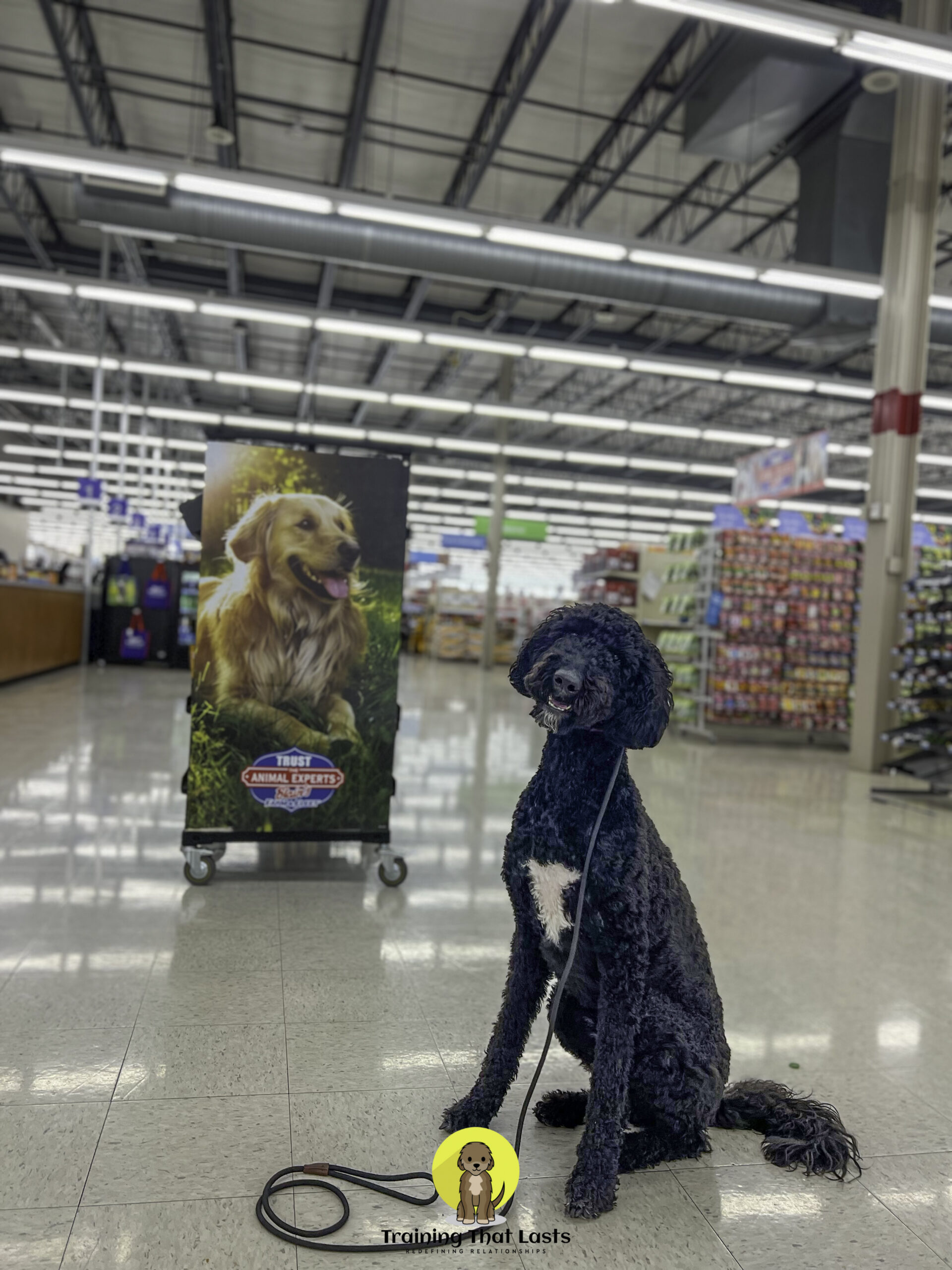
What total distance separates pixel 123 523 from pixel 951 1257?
55.6 ft

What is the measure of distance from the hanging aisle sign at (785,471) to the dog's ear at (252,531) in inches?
319

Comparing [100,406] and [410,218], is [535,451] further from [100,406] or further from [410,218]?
[410,218]

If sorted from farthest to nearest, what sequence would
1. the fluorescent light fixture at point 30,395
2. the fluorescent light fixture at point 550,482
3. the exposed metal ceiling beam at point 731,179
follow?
the fluorescent light fixture at point 550,482, the fluorescent light fixture at point 30,395, the exposed metal ceiling beam at point 731,179

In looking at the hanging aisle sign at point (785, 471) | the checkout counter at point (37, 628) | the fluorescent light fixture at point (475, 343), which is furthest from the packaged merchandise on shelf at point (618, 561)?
the checkout counter at point (37, 628)

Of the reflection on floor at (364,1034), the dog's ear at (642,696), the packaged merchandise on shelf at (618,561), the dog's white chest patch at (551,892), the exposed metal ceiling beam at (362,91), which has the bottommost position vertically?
the reflection on floor at (364,1034)

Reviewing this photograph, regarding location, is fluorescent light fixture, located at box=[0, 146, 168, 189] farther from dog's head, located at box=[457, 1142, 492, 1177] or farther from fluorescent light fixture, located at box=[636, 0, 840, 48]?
dog's head, located at box=[457, 1142, 492, 1177]

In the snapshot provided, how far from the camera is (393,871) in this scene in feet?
11.9

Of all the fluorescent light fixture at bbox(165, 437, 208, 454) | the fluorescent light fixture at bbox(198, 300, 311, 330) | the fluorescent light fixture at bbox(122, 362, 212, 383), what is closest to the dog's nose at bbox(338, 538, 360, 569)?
the fluorescent light fixture at bbox(198, 300, 311, 330)

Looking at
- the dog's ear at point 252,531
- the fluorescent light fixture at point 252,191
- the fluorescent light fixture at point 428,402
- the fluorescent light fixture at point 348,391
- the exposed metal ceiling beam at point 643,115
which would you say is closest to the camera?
the dog's ear at point 252,531

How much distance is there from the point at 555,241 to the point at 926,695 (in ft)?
15.3

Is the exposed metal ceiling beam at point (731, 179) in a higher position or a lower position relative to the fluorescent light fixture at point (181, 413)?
higher

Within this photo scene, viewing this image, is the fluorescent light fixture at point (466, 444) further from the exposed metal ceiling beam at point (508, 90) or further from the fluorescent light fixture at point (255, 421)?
the exposed metal ceiling beam at point (508, 90)

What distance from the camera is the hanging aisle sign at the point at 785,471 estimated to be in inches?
402

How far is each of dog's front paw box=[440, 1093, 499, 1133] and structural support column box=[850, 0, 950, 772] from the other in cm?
715
